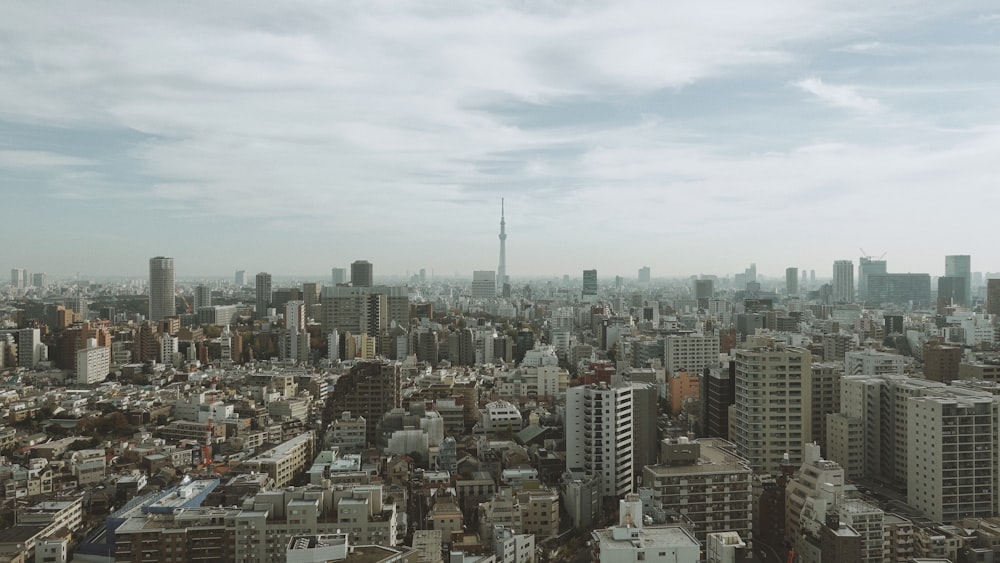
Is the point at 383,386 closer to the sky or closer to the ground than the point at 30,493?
closer to the sky

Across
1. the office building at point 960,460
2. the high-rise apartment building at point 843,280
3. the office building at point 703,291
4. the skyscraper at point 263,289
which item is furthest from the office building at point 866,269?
the office building at point 960,460

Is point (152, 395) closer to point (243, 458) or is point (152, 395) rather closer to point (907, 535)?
point (243, 458)

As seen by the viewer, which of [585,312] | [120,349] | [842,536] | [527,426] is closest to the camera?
[842,536]

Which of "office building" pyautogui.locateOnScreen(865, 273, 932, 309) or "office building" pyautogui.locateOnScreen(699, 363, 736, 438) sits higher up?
"office building" pyautogui.locateOnScreen(865, 273, 932, 309)

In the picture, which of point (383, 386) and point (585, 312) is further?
point (585, 312)

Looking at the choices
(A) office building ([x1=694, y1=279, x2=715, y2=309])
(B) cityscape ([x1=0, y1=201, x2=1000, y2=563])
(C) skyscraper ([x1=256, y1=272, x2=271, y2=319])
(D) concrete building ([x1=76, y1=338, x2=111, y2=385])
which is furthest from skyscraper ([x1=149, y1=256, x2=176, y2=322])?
(A) office building ([x1=694, y1=279, x2=715, y2=309])

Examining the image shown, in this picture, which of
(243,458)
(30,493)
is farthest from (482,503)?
(30,493)

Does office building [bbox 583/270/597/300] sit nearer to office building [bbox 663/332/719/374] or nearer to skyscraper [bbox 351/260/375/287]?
skyscraper [bbox 351/260/375/287]
